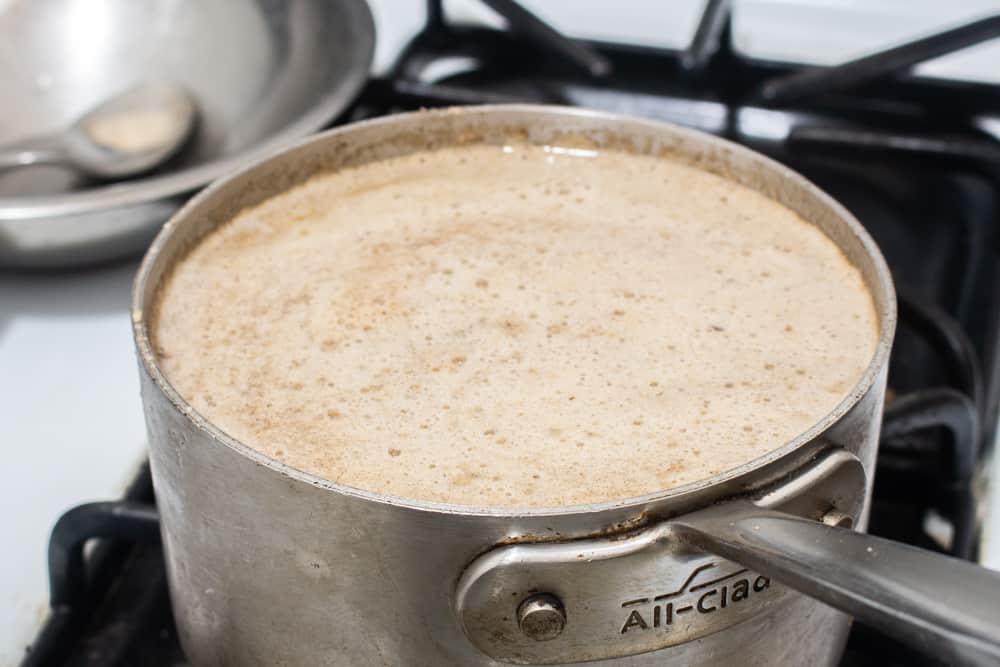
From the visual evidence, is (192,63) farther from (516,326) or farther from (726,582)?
(726,582)

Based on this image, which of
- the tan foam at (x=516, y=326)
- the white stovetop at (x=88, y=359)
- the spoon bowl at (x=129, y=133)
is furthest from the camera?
the spoon bowl at (x=129, y=133)

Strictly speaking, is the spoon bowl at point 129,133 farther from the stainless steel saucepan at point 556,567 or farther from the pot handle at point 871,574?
the pot handle at point 871,574

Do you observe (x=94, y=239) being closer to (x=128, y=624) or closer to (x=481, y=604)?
(x=128, y=624)

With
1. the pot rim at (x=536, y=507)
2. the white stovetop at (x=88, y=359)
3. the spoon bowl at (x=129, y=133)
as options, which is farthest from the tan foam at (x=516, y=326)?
the spoon bowl at (x=129, y=133)

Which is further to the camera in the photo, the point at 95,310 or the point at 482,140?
the point at 95,310

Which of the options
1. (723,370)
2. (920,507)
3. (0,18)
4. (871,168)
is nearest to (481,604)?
(723,370)

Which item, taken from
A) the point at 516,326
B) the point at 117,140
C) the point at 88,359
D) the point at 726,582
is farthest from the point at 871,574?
the point at 117,140
